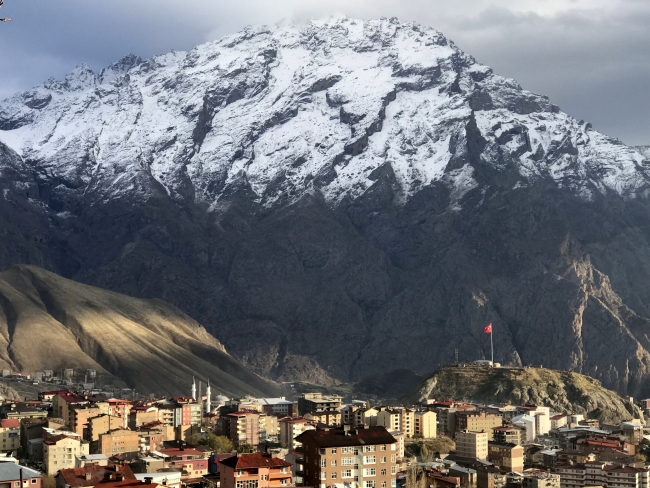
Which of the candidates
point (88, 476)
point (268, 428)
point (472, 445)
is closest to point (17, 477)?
point (88, 476)

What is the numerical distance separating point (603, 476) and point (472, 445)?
96.6ft

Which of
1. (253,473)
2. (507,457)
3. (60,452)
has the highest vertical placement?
(507,457)

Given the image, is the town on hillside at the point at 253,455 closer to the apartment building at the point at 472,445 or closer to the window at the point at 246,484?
the window at the point at 246,484

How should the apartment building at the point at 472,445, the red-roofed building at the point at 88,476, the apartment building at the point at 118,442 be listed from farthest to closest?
the apartment building at the point at 472,445, the apartment building at the point at 118,442, the red-roofed building at the point at 88,476

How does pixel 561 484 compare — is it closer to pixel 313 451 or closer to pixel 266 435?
pixel 266 435

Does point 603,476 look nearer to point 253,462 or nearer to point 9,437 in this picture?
point 9,437

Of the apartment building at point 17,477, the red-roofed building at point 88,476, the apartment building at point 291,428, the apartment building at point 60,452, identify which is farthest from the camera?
the apartment building at point 291,428

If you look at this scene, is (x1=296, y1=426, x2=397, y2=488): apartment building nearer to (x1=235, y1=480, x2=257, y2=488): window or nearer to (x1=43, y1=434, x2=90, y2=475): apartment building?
(x1=235, y1=480, x2=257, y2=488): window

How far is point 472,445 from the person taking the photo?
186 meters

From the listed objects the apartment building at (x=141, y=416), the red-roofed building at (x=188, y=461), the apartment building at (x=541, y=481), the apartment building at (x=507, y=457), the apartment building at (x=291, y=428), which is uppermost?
the apartment building at (x=141, y=416)

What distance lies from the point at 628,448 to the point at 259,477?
105 metres

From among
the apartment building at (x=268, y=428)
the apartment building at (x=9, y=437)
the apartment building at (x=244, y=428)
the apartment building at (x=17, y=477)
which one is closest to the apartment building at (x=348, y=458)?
the apartment building at (x=17, y=477)

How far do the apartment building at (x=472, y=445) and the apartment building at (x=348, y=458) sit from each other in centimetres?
7877

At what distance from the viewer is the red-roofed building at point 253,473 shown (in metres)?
102
